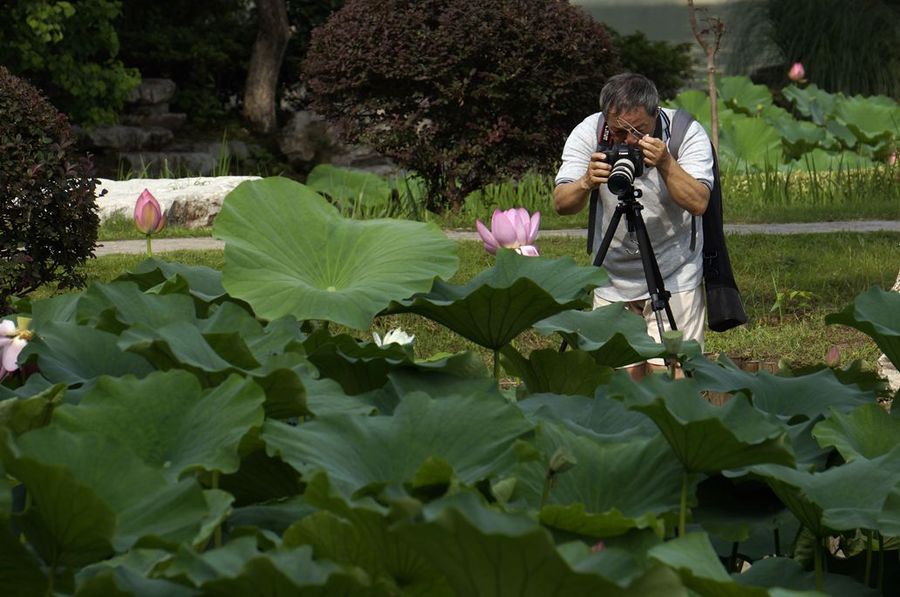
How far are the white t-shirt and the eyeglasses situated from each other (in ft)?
0.79

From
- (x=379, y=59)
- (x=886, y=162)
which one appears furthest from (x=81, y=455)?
(x=886, y=162)

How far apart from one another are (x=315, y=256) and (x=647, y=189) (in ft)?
11.3

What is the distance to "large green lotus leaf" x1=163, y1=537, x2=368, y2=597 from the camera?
3.23ft

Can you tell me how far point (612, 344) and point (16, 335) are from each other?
734 mm

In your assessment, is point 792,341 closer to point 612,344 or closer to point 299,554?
point 612,344

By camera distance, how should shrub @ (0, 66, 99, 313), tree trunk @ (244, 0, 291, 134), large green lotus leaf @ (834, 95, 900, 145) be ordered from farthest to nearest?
tree trunk @ (244, 0, 291, 134), large green lotus leaf @ (834, 95, 900, 145), shrub @ (0, 66, 99, 313)

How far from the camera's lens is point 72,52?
15.8m

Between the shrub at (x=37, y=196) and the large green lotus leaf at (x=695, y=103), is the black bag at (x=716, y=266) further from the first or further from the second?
the large green lotus leaf at (x=695, y=103)

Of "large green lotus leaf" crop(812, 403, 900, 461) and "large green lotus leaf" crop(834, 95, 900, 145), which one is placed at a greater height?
"large green lotus leaf" crop(812, 403, 900, 461)

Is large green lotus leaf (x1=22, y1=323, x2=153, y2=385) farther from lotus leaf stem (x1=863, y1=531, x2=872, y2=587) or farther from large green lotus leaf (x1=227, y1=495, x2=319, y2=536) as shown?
lotus leaf stem (x1=863, y1=531, x2=872, y2=587)

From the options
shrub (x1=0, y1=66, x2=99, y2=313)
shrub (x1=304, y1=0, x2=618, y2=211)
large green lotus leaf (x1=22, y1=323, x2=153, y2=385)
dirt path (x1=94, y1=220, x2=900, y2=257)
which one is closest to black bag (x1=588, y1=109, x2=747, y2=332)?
shrub (x1=0, y1=66, x2=99, y2=313)

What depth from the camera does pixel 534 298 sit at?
1.73 meters

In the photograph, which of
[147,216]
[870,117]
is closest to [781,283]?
[147,216]

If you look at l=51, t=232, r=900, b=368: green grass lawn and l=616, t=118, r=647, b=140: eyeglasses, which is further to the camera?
l=51, t=232, r=900, b=368: green grass lawn
